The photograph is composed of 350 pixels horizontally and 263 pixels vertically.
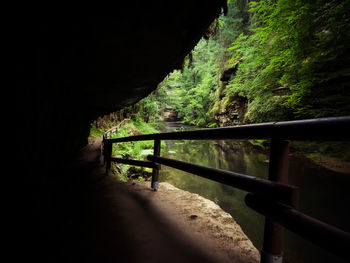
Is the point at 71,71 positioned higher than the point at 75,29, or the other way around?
the point at 75,29

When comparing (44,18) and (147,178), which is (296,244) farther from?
(44,18)

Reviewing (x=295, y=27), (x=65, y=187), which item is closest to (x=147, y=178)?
(x=65, y=187)

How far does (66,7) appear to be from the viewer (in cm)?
167

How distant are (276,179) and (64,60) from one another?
3296 millimetres

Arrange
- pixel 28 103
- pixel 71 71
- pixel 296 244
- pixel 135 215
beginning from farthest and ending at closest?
pixel 296 244 < pixel 71 71 < pixel 28 103 < pixel 135 215

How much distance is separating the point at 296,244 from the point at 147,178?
619cm

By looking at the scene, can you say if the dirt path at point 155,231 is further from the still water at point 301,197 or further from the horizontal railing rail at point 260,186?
the still water at point 301,197

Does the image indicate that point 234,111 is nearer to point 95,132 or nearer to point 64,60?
point 95,132

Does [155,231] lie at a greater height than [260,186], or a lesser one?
lesser

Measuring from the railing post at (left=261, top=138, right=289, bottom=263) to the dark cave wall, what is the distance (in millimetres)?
1908

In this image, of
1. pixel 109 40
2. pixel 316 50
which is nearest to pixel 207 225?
pixel 109 40

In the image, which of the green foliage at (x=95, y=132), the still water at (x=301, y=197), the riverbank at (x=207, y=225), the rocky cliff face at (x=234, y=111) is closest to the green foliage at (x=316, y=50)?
the still water at (x=301, y=197)

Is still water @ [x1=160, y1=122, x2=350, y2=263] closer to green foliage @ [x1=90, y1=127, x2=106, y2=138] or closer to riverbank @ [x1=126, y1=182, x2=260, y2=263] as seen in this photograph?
riverbank @ [x1=126, y1=182, x2=260, y2=263]

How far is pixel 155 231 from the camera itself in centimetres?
183
